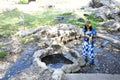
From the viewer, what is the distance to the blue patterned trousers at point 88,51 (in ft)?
36.4

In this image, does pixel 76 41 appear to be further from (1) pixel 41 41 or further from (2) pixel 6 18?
(2) pixel 6 18

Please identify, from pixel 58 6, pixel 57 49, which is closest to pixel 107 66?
pixel 57 49

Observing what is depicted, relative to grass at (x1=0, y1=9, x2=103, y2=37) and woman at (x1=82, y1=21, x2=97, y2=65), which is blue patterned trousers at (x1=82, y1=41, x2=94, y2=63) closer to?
woman at (x1=82, y1=21, x2=97, y2=65)

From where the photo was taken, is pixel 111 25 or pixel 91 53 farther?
pixel 111 25

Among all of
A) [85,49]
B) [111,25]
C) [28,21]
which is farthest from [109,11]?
[85,49]

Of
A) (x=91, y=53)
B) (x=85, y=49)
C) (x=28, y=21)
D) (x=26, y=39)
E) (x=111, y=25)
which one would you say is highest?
(x=85, y=49)

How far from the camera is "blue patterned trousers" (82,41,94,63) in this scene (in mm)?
11109

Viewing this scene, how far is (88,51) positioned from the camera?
37.1 feet

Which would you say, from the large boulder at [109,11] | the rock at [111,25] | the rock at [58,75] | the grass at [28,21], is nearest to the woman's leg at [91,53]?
the rock at [58,75]

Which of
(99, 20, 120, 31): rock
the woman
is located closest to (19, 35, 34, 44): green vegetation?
the woman

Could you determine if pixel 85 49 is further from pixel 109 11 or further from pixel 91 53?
pixel 109 11

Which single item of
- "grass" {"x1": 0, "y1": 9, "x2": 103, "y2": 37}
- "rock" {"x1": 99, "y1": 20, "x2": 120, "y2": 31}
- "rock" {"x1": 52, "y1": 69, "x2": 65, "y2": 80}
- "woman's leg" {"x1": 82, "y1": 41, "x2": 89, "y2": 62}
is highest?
"woman's leg" {"x1": 82, "y1": 41, "x2": 89, "y2": 62}

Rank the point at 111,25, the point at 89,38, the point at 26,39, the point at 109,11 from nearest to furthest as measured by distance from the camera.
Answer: the point at 89,38 < the point at 26,39 < the point at 111,25 < the point at 109,11

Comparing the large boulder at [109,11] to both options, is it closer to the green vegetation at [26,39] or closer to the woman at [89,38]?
the green vegetation at [26,39]
